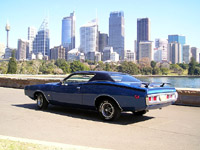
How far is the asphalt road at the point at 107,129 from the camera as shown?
4.76m

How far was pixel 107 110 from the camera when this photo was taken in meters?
6.72

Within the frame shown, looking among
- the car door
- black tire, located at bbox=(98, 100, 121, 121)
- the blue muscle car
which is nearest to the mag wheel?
the blue muscle car

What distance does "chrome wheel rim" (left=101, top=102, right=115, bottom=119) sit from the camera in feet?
21.8

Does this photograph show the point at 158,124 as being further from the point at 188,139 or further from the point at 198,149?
the point at 198,149

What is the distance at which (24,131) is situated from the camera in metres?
5.53

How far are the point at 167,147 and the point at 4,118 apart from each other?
15.1 ft

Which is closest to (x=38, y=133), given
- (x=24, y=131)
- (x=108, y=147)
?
(x=24, y=131)

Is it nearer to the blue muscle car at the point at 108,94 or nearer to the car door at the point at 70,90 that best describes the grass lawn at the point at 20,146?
the blue muscle car at the point at 108,94

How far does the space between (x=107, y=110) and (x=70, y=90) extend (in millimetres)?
1427

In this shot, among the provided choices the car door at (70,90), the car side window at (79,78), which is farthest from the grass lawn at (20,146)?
the car side window at (79,78)

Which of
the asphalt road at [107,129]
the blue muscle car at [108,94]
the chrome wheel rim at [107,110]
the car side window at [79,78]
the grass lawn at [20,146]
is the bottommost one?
the asphalt road at [107,129]

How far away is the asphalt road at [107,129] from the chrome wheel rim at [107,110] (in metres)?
0.21

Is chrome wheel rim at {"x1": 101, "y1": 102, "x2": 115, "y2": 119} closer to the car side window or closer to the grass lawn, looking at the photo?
the car side window

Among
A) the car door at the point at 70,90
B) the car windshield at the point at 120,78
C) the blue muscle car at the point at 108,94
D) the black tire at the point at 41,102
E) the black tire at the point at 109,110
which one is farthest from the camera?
the black tire at the point at 41,102
